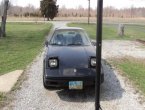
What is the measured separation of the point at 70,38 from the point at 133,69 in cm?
258

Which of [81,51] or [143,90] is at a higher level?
[81,51]

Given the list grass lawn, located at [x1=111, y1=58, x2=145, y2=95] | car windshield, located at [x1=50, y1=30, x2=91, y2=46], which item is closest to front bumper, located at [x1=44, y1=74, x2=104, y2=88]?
grass lawn, located at [x1=111, y1=58, x2=145, y2=95]

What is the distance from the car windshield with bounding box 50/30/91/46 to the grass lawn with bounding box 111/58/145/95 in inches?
62.9

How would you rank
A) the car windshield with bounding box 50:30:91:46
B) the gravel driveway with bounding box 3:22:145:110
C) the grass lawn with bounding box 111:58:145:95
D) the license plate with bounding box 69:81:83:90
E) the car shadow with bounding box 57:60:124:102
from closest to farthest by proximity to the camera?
the gravel driveway with bounding box 3:22:145:110
the license plate with bounding box 69:81:83:90
the car shadow with bounding box 57:60:124:102
the grass lawn with bounding box 111:58:145:95
the car windshield with bounding box 50:30:91:46

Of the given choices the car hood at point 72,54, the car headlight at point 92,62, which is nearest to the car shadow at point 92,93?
the car headlight at point 92,62

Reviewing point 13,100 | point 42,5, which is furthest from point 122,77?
point 42,5

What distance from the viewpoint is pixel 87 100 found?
22.7 ft

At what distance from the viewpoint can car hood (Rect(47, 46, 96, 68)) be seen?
7.13 m

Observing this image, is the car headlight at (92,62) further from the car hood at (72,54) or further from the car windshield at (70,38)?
the car windshield at (70,38)

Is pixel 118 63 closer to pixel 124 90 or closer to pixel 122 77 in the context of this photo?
pixel 122 77

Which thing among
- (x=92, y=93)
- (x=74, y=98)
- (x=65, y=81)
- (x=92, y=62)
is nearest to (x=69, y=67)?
(x=65, y=81)

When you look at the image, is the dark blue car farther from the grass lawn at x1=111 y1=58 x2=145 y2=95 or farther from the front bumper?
the grass lawn at x1=111 y1=58 x2=145 y2=95

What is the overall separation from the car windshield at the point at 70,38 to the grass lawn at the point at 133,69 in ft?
5.24

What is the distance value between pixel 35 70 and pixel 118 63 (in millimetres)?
3116
